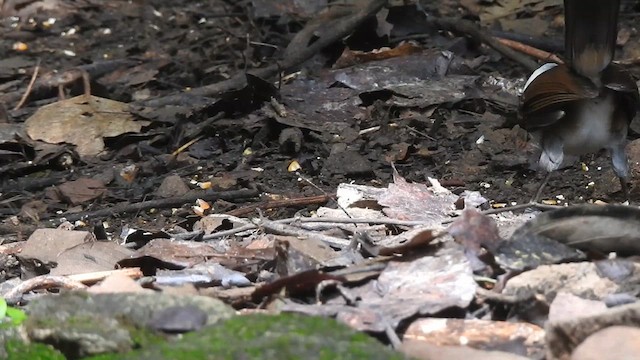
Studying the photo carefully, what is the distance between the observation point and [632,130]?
536 cm

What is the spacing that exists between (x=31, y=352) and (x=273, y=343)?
563 mm

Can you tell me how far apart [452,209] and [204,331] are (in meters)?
1.85

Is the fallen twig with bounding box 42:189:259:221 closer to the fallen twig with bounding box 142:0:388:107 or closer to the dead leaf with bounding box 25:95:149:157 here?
the dead leaf with bounding box 25:95:149:157

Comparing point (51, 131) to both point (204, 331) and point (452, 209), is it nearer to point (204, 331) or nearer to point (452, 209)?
point (452, 209)

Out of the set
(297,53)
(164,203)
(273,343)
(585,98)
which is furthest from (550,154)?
(273,343)

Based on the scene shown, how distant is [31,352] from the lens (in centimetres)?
198

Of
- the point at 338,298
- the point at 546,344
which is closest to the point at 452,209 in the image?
the point at 338,298

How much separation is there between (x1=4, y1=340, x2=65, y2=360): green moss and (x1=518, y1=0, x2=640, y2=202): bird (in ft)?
10.0

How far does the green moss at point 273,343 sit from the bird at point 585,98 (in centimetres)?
286

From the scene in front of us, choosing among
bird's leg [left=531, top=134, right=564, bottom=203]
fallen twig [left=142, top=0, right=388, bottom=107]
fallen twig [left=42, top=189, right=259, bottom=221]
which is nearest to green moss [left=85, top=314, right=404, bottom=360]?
fallen twig [left=42, top=189, right=259, bottom=221]

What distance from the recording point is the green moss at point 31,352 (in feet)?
6.46

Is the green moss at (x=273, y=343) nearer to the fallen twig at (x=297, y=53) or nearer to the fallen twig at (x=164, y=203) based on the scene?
the fallen twig at (x=164, y=203)

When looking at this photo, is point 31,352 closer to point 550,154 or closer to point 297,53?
point 550,154

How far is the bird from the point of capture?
4668 mm
